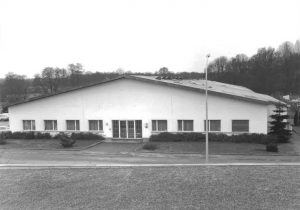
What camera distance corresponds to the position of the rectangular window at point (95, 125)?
95.6 ft

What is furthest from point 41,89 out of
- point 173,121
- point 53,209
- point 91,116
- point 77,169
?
point 53,209

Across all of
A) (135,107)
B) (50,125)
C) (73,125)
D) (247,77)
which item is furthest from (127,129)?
(247,77)

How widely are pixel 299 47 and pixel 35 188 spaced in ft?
277

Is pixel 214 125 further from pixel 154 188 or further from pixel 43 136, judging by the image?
pixel 43 136

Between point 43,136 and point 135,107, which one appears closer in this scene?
point 135,107

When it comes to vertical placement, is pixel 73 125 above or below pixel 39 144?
above

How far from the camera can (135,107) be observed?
2811cm

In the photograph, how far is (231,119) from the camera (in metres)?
26.1

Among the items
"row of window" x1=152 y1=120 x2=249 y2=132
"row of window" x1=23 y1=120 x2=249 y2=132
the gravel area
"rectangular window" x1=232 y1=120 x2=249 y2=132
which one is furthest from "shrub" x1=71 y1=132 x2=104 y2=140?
"rectangular window" x1=232 y1=120 x2=249 y2=132

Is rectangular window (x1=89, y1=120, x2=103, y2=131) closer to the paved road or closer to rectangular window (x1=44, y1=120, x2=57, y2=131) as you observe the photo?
rectangular window (x1=44, y1=120, x2=57, y2=131)

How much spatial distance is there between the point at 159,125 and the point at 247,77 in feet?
198

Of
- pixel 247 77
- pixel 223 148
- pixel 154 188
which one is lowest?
pixel 223 148

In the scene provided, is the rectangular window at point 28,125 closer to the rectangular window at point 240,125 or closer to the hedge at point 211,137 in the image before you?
the hedge at point 211,137

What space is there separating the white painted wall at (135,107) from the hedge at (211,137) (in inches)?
25.5
